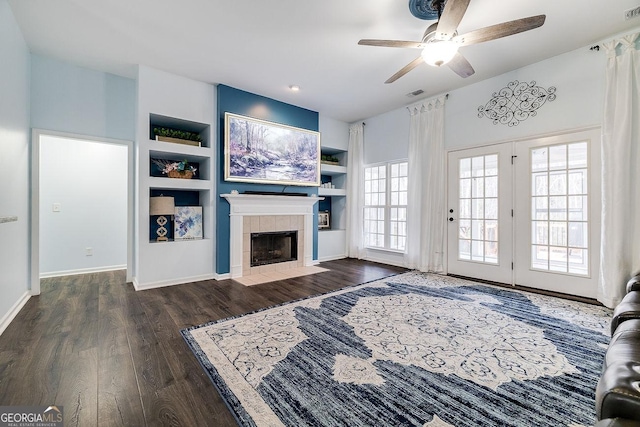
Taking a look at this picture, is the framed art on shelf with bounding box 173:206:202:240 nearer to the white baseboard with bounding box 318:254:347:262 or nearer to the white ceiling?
the white ceiling

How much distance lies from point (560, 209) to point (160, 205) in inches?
209

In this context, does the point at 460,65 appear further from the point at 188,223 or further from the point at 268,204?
the point at 188,223

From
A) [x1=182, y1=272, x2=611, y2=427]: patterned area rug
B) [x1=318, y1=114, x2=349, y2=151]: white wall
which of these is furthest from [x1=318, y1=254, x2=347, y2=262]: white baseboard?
[x1=182, y1=272, x2=611, y2=427]: patterned area rug

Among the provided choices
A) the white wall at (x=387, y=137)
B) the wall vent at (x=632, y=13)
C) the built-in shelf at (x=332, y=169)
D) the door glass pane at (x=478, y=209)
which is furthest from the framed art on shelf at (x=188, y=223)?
the wall vent at (x=632, y=13)

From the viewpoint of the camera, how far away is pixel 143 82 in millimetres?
3574

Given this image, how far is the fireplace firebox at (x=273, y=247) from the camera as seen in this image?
4617mm

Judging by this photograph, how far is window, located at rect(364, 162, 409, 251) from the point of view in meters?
5.25

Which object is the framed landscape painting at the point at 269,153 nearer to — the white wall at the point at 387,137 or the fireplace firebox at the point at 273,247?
the fireplace firebox at the point at 273,247

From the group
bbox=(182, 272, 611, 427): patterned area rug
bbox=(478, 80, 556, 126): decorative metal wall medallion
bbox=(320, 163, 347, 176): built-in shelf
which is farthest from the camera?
bbox=(320, 163, 347, 176): built-in shelf

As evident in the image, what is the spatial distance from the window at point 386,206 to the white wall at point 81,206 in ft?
15.0

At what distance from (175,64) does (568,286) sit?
576 cm

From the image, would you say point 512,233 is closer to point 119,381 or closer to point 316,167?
point 316,167

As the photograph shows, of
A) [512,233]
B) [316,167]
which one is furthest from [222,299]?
[512,233]

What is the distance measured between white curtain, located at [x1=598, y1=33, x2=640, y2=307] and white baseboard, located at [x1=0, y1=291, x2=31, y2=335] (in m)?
5.92
